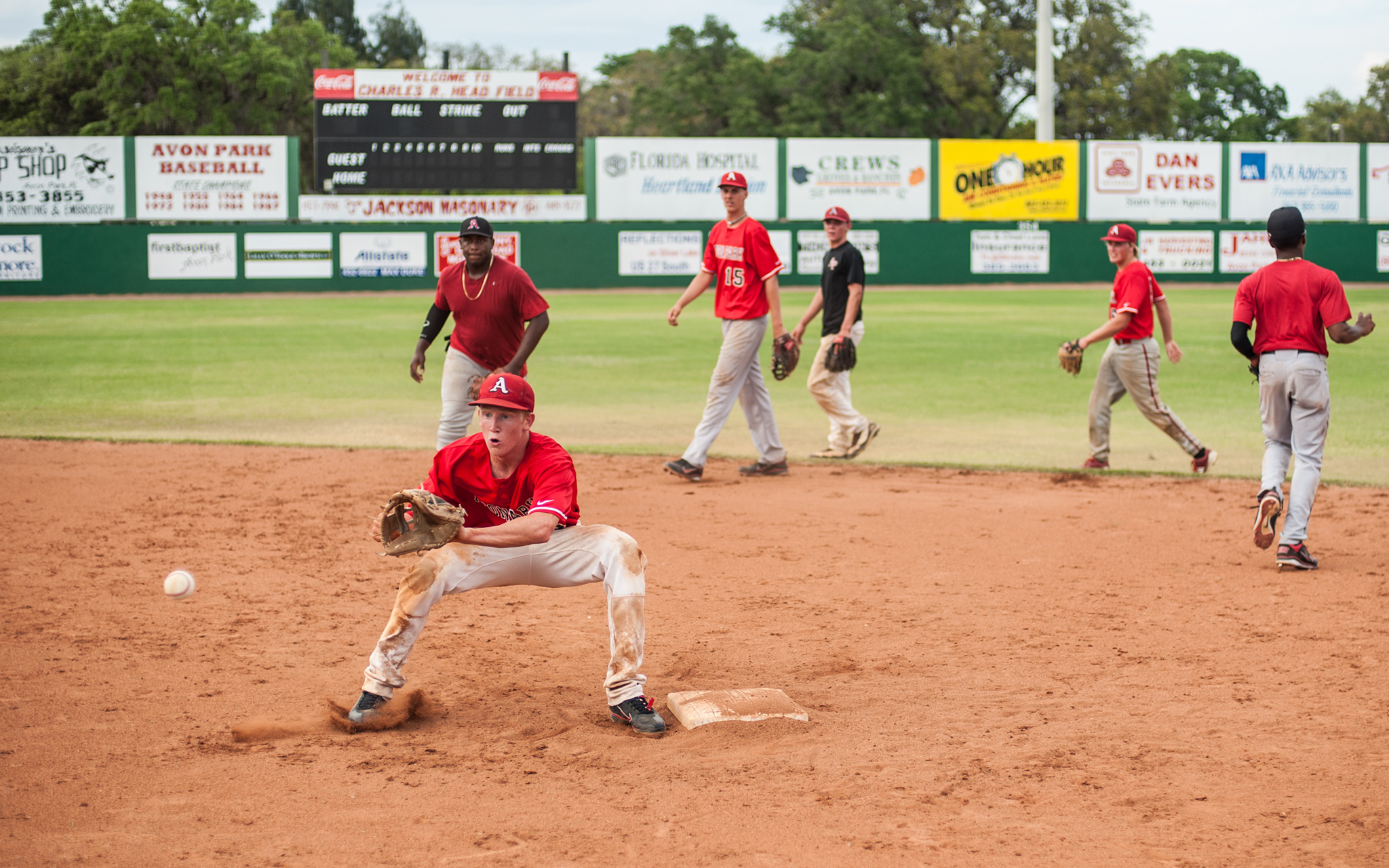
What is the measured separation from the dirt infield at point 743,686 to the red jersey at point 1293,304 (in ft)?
4.13

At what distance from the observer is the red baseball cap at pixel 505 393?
432cm

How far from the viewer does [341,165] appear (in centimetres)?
3294

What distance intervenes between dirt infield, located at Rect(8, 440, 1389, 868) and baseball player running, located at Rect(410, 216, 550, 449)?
1.08 meters

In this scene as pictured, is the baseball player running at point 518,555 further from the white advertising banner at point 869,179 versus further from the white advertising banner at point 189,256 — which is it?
the white advertising banner at point 869,179

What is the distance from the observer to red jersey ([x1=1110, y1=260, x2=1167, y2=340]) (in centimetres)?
958

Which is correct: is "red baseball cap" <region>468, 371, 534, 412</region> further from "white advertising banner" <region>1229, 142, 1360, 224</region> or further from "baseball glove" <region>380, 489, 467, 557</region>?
"white advertising banner" <region>1229, 142, 1360, 224</region>

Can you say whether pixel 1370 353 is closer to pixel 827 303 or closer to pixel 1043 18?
pixel 827 303

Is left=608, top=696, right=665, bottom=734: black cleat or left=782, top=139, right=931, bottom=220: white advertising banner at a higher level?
left=782, top=139, right=931, bottom=220: white advertising banner

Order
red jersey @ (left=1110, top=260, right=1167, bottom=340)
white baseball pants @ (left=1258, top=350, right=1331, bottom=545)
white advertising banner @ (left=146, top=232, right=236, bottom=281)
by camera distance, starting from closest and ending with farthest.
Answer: white baseball pants @ (left=1258, top=350, right=1331, bottom=545), red jersey @ (left=1110, top=260, right=1167, bottom=340), white advertising banner @ (left=146, top=232, right=236, bottom=281)

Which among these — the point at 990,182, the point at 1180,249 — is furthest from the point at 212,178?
the point at 1180,249

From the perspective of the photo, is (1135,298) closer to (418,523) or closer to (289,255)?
(418,523)

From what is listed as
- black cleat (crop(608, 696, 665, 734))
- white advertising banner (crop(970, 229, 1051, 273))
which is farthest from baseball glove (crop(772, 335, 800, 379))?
white advertising banner (crop(970, 229, 1051, 273))

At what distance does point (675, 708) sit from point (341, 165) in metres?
30.7

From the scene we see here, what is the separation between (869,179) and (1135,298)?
28.1 meters
